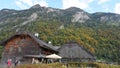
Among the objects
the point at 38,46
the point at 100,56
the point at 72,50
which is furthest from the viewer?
the point at 100,56

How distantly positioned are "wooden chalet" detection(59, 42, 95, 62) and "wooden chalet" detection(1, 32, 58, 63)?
415cm

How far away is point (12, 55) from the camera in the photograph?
49.8 m

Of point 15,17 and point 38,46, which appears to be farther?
point 15,17

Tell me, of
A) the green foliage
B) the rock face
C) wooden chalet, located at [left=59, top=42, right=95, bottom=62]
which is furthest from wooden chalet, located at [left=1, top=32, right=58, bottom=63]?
the rock face

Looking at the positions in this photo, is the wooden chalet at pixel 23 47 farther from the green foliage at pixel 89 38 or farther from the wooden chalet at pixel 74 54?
the green foliage at pixel 89 38

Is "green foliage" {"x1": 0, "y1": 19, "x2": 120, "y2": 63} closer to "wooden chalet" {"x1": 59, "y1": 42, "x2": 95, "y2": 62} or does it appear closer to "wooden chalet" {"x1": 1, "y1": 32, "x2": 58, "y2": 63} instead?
"wooden chalet" {"x1": 59, "y1": 42, "x2": 95, "y2": 62}

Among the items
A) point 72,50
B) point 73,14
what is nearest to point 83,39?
point 72,50

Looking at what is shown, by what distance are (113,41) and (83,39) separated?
12346 millimetres

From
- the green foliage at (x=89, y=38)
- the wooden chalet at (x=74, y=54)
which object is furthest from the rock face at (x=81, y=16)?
the wooden chalet at (x=74, y=54)

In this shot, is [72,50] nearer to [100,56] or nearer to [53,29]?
[100,56]

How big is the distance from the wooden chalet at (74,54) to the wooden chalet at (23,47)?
4.15 m

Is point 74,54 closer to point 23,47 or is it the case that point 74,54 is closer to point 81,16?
point 23,47

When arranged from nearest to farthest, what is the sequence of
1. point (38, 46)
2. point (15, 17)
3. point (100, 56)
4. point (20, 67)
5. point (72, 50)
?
point (20, 67) → point (38, 46) → point (72, 50) → point (100, 56) → point (15, 17)

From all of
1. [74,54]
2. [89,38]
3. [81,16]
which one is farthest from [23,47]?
[81,16]
